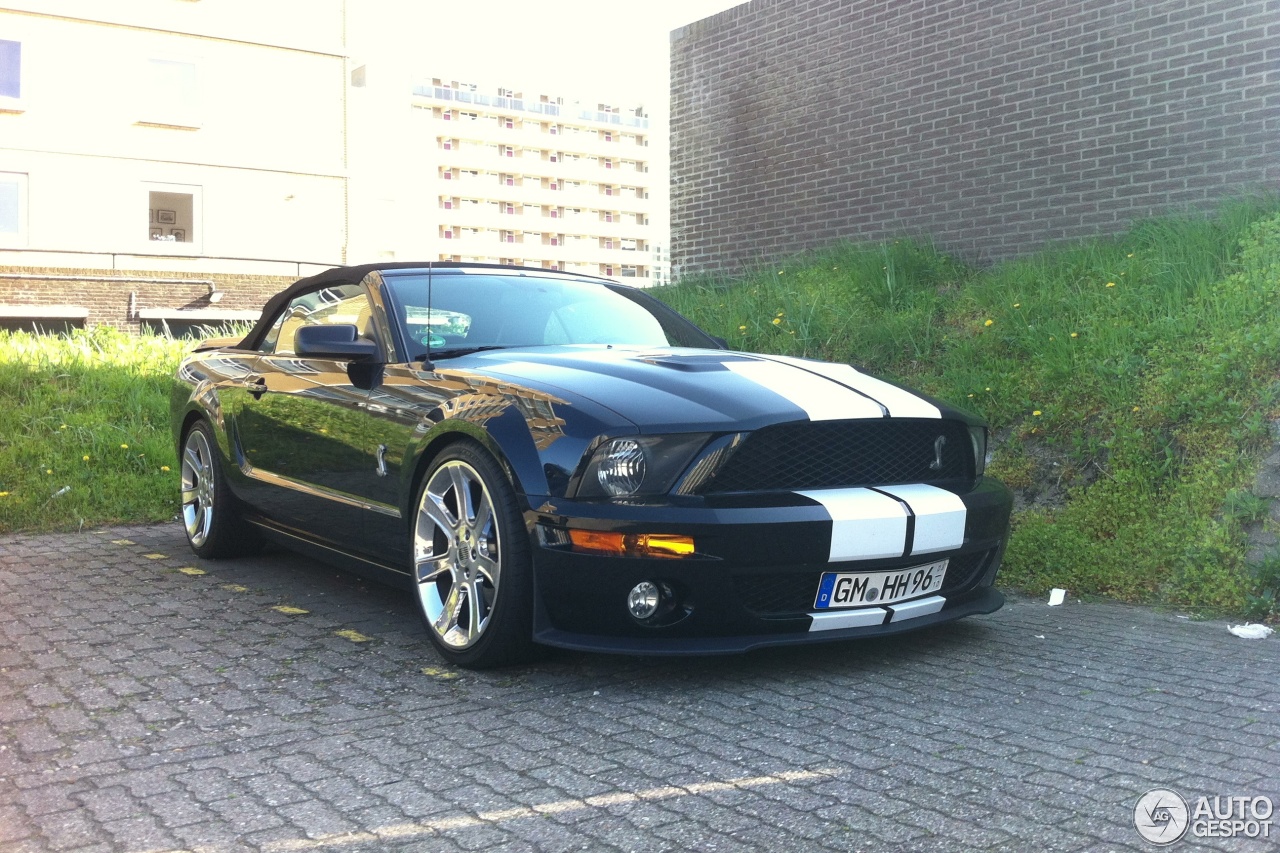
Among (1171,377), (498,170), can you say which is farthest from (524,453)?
(498,170)

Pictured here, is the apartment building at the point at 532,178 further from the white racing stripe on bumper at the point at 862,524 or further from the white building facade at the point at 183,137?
the white racing stripe on bumper at the point at 862,524

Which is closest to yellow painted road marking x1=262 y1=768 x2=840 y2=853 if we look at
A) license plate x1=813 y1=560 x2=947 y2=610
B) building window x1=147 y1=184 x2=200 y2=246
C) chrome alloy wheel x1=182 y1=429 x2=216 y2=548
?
license plate x1=813 y1=560 x2=947 y2=610

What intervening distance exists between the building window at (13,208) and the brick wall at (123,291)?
711mm

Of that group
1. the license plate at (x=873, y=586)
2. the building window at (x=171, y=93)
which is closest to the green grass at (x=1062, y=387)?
the license plate at (x=873, y=586)

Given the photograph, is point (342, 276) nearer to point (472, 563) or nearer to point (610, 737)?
point (472, 563)

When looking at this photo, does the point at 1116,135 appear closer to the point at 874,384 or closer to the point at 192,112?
the point at 874,384

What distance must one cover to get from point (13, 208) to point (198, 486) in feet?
73.5

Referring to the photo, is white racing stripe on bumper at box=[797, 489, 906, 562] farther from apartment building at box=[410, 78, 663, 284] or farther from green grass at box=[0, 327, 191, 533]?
A: apartment building at box=[410, 78, 663, 284]

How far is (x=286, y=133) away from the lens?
28.9m

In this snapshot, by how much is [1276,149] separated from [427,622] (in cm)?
650

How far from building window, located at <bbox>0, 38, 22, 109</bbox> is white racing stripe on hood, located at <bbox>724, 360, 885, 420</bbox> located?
25708mm

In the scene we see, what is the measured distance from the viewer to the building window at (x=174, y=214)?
27.4m

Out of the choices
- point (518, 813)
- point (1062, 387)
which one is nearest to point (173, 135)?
point (1062, 387)

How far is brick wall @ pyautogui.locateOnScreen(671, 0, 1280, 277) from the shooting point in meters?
8.30
